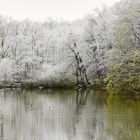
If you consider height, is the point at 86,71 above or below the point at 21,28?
below

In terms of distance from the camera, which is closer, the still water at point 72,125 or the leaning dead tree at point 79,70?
the still water at point 72,125

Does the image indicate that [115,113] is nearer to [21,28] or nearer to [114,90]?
[114,90]

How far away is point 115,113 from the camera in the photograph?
97.3ft

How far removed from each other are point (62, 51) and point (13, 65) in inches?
392

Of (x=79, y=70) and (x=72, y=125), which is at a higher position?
(x=79, y=70)

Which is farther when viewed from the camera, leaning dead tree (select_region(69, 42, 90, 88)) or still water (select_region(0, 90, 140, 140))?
leaning dead tree (select_region(69, 42, 90, 88))

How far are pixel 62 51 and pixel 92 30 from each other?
10848 millimetres

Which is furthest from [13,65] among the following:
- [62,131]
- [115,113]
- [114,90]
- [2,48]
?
[62,131]

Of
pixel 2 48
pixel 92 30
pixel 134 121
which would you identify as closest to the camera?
pixel 134 121

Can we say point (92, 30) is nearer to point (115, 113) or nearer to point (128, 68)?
point (128, 68)

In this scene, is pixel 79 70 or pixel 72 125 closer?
pixel 72 125

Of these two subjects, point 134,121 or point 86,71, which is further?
point 86,71

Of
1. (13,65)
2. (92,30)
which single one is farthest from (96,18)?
(13,65)

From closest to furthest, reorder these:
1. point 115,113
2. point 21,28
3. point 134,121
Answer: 1. point 134,121
2. point 115,113
3. point 21,28
